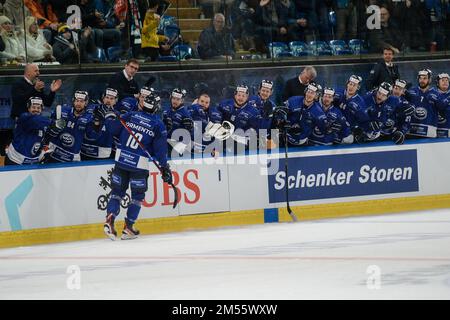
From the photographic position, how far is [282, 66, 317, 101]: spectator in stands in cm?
1594

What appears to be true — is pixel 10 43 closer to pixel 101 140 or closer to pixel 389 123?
pixel 101 140

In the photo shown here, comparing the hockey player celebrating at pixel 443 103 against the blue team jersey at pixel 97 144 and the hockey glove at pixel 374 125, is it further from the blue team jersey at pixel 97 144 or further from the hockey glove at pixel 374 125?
the blue team jersey at pixel 97 144

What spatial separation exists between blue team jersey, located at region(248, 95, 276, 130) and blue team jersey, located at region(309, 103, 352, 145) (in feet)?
2.17

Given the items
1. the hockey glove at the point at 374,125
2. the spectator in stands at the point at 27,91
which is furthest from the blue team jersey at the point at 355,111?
the spectator in stands at the point at 27,91

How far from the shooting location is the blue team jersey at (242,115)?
15.4 metres

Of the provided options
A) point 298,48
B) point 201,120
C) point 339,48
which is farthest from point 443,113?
point 201,120

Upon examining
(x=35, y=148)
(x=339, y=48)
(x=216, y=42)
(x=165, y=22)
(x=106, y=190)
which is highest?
(x=165, y=22)

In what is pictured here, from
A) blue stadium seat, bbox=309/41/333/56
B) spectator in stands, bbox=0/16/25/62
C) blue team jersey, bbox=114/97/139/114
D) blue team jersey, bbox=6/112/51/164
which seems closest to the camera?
blue team jersey, bbox=6/112/51/164

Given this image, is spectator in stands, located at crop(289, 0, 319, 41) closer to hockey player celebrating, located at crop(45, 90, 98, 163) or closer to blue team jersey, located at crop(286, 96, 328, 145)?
blue team jersey, located at crop(286, 96, 328, 145)

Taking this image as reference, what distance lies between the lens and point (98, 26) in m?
16.2

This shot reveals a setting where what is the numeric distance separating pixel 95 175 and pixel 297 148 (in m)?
2.96

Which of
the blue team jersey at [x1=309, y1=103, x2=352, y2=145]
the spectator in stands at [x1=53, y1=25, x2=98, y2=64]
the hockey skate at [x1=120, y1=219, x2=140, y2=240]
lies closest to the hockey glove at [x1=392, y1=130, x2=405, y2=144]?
the blue team jersey at [x1=309, y1=103, x2=352, y2=145]

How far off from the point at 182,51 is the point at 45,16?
2.25 m
